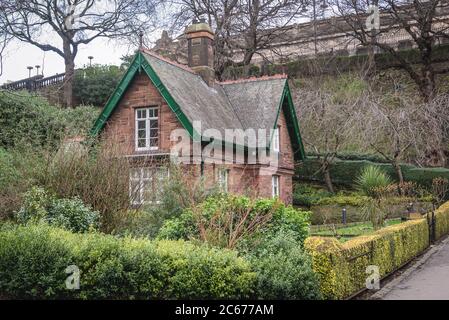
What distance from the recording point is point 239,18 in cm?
3419

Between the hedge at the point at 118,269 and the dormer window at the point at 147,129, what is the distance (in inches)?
416

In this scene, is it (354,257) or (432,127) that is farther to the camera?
(432,127)

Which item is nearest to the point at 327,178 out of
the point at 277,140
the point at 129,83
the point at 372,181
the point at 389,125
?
the point at 372,181

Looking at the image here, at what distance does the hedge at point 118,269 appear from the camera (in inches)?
335

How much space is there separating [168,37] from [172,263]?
98.8ft

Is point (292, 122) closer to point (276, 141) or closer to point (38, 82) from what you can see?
point (276, 141)

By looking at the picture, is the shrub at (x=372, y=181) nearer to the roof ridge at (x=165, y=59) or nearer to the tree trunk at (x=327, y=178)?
the tree trunk at (x=327, y=178)

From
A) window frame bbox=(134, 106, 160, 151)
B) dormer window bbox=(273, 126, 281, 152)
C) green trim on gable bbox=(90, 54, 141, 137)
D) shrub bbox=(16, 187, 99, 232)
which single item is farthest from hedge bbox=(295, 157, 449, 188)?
shrub bbox=(16, 187, 99, 232)

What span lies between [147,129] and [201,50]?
5.66 metres

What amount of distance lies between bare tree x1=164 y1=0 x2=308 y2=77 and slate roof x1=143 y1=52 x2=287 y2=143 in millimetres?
9519

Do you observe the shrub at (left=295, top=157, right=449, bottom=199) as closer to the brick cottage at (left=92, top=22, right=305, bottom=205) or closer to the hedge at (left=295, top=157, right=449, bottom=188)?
the hedge at (left=295, top=157, right=449, bottom=188)

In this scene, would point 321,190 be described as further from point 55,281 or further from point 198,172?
point 55,281

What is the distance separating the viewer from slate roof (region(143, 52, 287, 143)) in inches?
771
